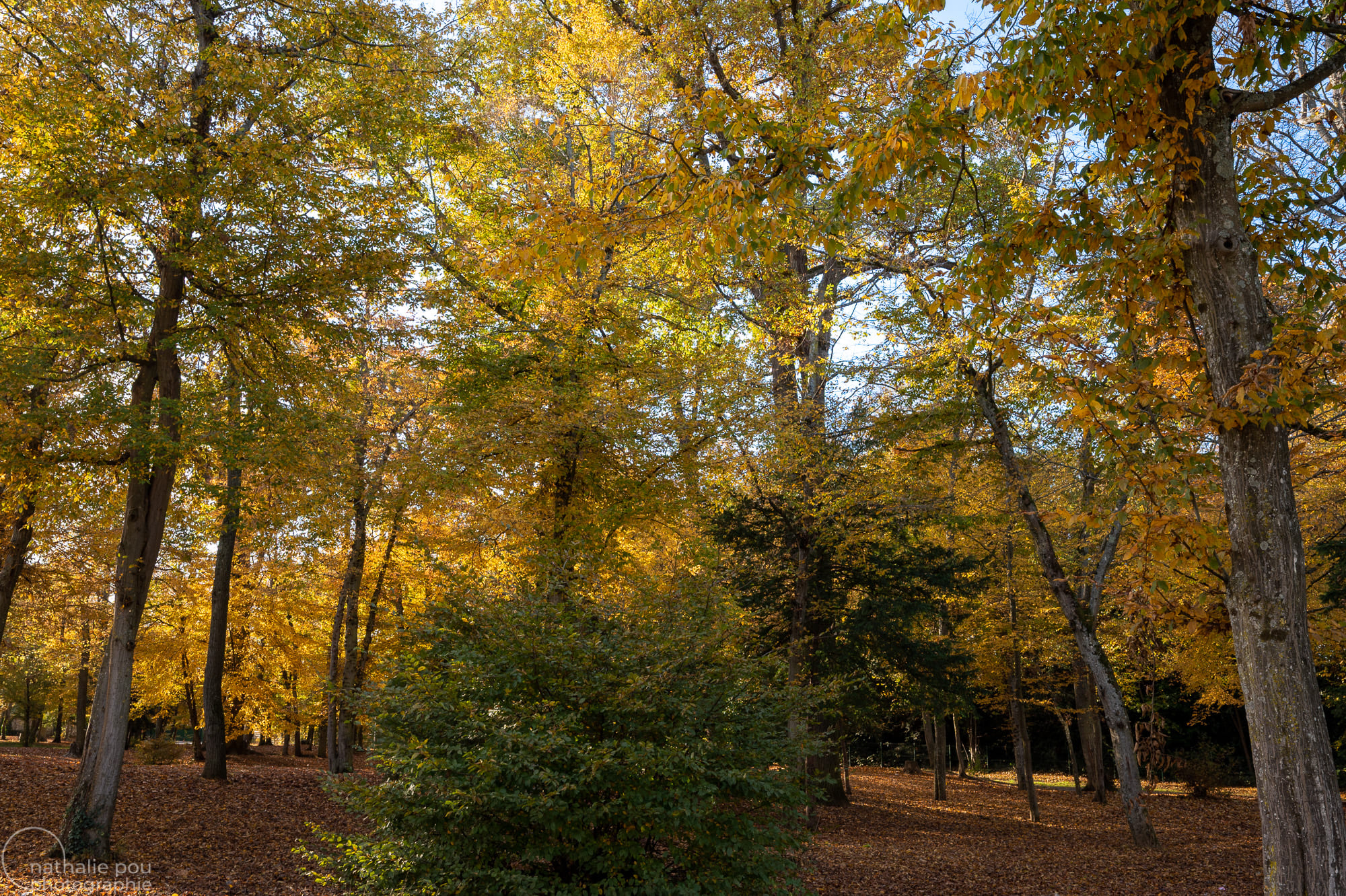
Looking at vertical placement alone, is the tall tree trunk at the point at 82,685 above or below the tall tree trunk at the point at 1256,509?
below

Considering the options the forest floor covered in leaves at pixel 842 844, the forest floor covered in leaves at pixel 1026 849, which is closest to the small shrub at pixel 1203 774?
the forest floor covered in leaves at pixel 1026 849

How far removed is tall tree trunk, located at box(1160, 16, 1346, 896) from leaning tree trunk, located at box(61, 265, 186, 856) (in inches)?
315

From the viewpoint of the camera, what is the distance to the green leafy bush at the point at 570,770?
4.70 meters

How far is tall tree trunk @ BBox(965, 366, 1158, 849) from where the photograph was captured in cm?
1114

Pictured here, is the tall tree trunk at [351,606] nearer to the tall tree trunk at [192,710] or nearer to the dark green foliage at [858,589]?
the tall tree trunk at [192,710]

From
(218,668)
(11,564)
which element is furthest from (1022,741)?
(11,564)

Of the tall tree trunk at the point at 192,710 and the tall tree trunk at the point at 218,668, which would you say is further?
the tall tree trunk at the point at 192,710

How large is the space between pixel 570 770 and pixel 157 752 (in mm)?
13585

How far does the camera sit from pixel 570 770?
4.91 metres

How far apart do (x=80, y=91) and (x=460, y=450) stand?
528 cm

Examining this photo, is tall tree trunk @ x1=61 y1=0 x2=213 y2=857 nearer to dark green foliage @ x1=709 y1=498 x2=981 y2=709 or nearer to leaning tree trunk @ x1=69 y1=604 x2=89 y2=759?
dark green foliage @ x1=709 y1=498 x2=981 y2=709

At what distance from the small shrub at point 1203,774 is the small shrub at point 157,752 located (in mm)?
21594

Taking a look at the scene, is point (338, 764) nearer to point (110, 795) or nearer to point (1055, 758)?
point (110, 795)

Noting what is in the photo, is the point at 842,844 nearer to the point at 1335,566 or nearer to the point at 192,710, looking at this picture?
the point at 1335,566
